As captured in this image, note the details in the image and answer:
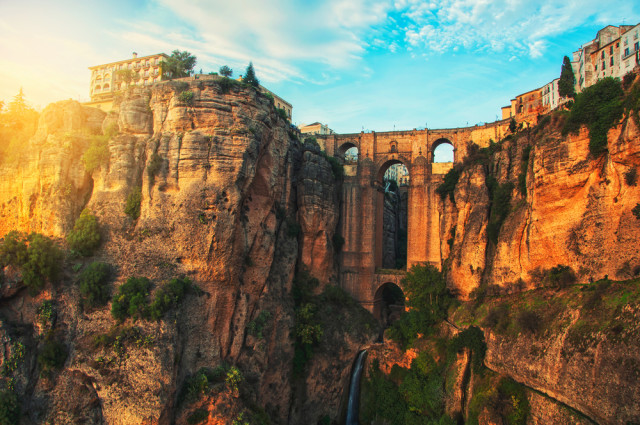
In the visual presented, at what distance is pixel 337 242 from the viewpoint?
39.1 m

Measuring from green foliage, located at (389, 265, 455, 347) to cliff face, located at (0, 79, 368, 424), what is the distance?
6875 mm

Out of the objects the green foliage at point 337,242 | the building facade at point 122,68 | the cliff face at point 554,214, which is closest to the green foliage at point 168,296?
the green foliage at point 337,242

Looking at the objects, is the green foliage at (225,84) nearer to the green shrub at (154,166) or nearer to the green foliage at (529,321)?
the green shrub at (154,166)

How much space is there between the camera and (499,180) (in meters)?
29.6

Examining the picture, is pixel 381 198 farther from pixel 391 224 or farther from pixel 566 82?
pixel 566 82

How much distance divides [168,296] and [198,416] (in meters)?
6.08

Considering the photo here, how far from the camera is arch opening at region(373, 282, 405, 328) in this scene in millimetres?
39594

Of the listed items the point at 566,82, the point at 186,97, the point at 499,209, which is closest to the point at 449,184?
the point at 499,209

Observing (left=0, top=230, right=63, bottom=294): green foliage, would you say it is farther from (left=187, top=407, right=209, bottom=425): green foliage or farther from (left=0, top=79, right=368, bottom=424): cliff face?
(left=187, top=407, right=209, bottom=425): green foliage

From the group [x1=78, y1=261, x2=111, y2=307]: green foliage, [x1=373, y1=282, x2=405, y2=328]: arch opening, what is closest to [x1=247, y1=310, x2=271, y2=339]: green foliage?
[x1=78, y1=261, x2=111, y2=307]: green foliage

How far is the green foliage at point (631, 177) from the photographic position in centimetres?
1917

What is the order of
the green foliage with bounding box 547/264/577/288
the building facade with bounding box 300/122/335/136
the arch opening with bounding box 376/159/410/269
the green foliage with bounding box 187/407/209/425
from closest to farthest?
the green foliage with bounding box 187/407/209/425 < the green foliage with bounding box 547/264/577/288 < the arch opening with bounding box 376/159/410/269 < the building facade with bounding box 300/122/335/136

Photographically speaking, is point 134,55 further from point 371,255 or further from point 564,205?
point 564,205

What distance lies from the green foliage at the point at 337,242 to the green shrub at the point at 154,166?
57.0 ft
